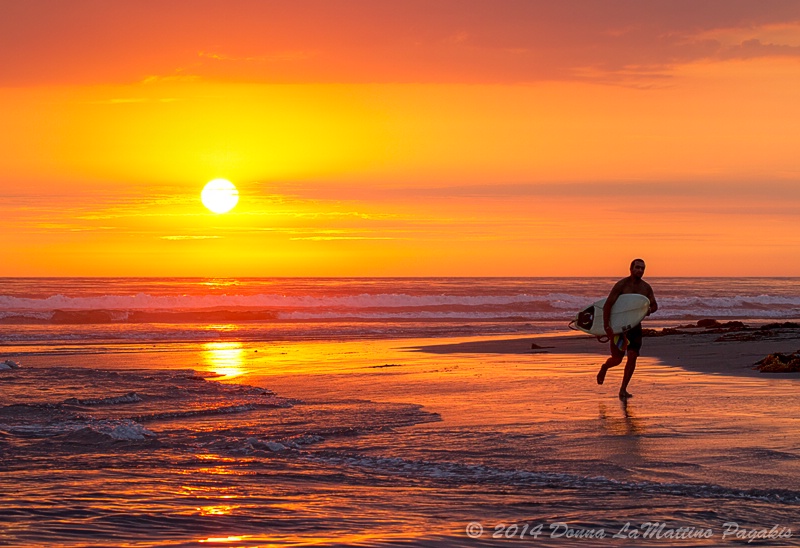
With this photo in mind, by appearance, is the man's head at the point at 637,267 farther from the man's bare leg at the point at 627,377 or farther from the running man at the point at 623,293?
the man's bare leg at the point at 627,377

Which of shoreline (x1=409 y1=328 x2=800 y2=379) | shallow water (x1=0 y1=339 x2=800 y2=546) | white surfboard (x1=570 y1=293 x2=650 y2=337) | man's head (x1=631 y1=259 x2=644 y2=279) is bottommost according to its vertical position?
shallow water (x1=0 y1=339 x2=800 y2=546)

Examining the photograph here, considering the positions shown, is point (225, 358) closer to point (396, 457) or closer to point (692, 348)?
point (692, 348)

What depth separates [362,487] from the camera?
6.53 meters

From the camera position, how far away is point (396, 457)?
757 centimetres

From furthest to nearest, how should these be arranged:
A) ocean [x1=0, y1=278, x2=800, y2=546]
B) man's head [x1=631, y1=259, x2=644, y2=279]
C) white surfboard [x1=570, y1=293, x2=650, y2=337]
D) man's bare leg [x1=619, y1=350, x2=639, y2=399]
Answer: man's head [x1=631, y1=259, x2=644, y2=279] < white surfboard [x1=570, y1=293, x2=650, y2=337] < man's bare leg [x1=619, y1=350, x2=639, y2=399] < ocean [x1=0, y1=278, x2=800, y2=546]

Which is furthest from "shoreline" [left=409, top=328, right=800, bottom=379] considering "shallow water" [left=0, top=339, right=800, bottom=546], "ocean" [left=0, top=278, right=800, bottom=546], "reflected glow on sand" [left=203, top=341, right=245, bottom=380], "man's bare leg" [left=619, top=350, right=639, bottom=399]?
"reflected glow on sand" [left=203, top=341, right=245, bottom=380]

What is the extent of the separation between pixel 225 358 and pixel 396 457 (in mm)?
14421

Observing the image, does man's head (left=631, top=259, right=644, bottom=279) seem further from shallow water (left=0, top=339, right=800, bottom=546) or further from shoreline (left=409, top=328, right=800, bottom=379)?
shoreline (left=409, top=328, right=800, bottom=379)

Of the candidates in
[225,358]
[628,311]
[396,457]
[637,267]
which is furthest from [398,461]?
[225,358]

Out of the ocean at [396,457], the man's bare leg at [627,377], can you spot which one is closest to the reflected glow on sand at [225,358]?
the ocean at [396,457]

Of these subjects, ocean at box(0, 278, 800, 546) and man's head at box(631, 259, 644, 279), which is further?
man's head at box(631, 259, 644, 279)

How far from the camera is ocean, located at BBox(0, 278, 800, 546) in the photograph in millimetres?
5309

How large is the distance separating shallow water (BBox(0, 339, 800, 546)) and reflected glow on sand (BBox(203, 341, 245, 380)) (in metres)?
3.50

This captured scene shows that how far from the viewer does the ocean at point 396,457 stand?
531 centimetres
